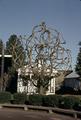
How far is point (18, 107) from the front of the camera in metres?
23.6

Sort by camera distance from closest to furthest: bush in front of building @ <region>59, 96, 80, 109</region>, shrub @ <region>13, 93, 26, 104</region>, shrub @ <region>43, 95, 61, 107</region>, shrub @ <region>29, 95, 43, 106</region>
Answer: bush in front of building @ <region>59, 96, 80, 109</region>, shrub @ <region>43, 95, 61, 107</region>, shrub @ <region>29, 95, 43, 106</region>, shrub @ <region>13, 93, 26, 104</region>

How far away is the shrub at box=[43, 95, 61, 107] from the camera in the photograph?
22875 mm

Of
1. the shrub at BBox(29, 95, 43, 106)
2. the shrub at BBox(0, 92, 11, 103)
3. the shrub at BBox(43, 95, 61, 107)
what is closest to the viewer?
the shrub at BBox(43, 95, 61, 107)

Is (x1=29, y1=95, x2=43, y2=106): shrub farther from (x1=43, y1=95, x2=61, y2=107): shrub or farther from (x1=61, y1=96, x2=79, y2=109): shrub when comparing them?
(x1=61, y1=96, x2=79, y2=109): shrub

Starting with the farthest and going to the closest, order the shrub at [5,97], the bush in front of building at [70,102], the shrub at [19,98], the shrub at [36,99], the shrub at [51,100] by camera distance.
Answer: the shrub at [5,97] → the shrub at [19,98] → the shrub at [36,99] → the shrub at [51,100] → the bush in front of building at [70,102]

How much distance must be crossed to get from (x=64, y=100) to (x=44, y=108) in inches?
51.3

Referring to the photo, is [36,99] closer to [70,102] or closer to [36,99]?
[36,99]

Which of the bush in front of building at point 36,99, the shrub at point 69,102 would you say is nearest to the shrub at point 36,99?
the bush in front of building at point 36,99

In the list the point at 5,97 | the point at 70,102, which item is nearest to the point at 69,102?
the point at 70,102

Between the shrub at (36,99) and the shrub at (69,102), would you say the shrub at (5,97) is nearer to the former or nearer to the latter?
the shrub at (36,99)

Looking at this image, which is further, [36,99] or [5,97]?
[5,97]

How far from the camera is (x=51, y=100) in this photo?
23.1m

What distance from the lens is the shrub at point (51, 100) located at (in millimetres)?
22875

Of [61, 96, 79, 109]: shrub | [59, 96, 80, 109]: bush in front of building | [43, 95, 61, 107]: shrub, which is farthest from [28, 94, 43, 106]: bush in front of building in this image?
[61, 96, 79, 109]: shrub
